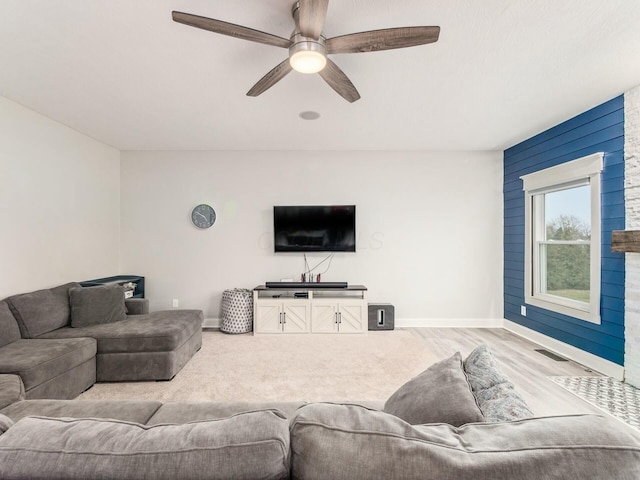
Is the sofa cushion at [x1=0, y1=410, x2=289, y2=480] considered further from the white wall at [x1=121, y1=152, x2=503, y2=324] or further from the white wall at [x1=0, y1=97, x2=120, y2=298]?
the white wall at [x1=121, y1=152, x2=503, y2=324]

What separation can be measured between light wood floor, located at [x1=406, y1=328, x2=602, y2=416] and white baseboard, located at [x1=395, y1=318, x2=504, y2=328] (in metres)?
0.11

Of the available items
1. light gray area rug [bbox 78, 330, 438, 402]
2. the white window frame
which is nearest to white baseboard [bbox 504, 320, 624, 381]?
the white window frame

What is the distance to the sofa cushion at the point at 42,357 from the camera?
7.40ft

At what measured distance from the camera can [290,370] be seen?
330 cm

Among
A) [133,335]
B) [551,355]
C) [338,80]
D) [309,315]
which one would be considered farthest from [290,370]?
[551,355]

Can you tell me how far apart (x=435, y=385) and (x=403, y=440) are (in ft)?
1.73

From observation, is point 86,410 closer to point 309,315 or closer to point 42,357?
point 42,357

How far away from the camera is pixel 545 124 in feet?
12.7

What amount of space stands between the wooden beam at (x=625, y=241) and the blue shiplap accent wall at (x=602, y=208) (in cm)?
19

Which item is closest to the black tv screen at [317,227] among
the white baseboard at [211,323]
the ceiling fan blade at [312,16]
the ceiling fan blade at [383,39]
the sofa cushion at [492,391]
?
the white baseboard at [211,323]

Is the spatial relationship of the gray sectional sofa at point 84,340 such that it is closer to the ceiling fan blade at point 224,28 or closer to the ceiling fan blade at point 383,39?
the ceiling fan blade at point 224,28

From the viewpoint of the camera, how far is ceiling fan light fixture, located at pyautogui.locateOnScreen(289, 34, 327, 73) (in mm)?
1938

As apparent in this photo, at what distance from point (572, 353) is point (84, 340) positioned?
4.97m

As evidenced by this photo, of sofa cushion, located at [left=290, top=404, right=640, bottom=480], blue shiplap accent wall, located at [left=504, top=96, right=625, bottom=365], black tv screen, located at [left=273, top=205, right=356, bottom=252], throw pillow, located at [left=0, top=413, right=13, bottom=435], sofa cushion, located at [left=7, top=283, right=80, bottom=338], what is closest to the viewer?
sofa cushion, located at [left=290, top=404, right=640, bottom=480]
